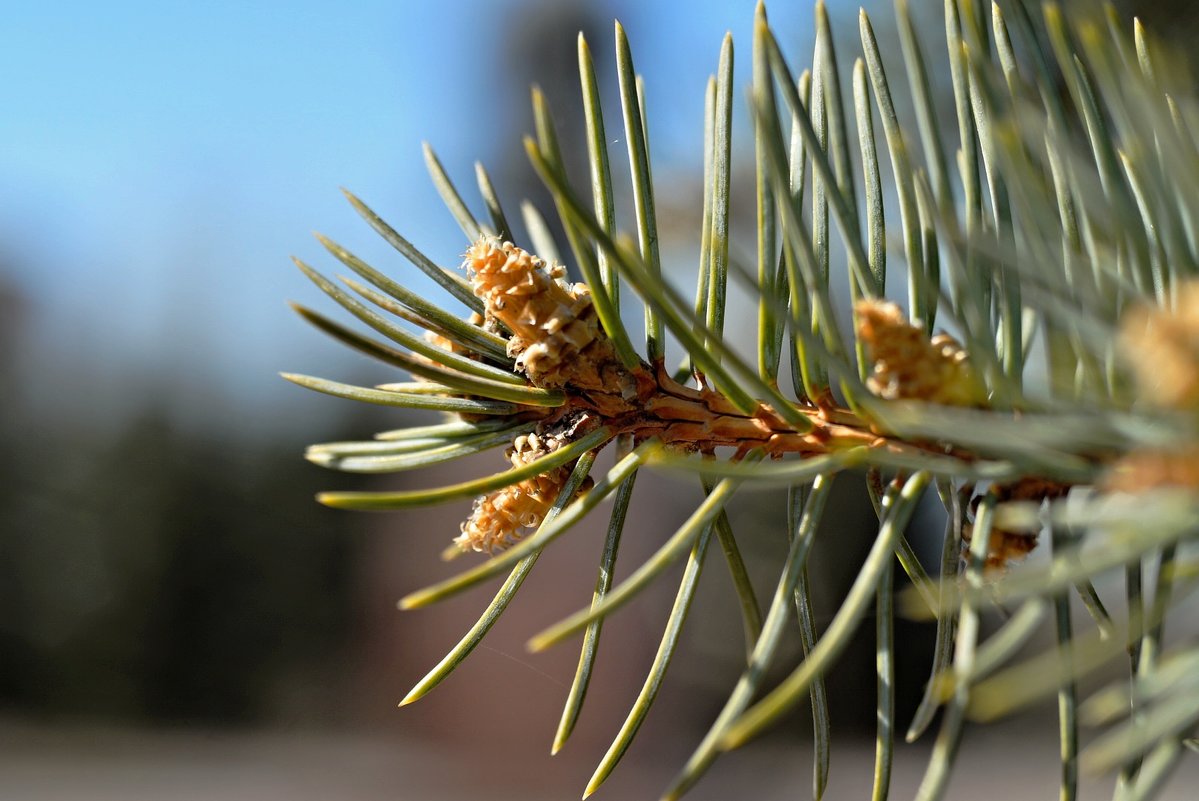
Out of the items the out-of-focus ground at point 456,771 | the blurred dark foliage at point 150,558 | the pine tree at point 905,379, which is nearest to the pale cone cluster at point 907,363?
the pine tree at point 905,379

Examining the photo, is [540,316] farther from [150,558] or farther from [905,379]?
[150,558]

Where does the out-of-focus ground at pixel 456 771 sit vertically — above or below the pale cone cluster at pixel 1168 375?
below

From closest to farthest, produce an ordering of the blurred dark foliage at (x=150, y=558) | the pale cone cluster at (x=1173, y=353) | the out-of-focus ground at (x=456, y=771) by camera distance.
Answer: the pale cone cluster at (x=1173, y=353) → the out-of-focus ground at (x=456, y=771) → the blurred dark foliage at (x=150, y=558)

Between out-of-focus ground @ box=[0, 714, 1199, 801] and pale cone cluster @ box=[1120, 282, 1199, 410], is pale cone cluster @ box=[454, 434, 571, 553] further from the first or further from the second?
out-of-focus ground @ box=[0, 714, 1199, 801]

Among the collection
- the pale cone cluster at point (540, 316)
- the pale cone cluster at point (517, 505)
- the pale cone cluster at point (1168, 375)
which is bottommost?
the pale cone cluster at point (517, 505)

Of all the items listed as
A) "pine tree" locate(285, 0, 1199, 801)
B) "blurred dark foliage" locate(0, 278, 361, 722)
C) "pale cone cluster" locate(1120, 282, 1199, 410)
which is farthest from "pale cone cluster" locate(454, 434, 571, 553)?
"blurred dark foliage" locate(0, 278, 361, 722)

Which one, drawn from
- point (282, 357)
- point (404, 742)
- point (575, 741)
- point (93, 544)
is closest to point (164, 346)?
point (282, 357)

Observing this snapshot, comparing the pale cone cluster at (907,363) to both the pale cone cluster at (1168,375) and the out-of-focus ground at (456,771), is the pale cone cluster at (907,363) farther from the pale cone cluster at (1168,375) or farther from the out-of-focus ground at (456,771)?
the out-of-focus ground at (456,771)
